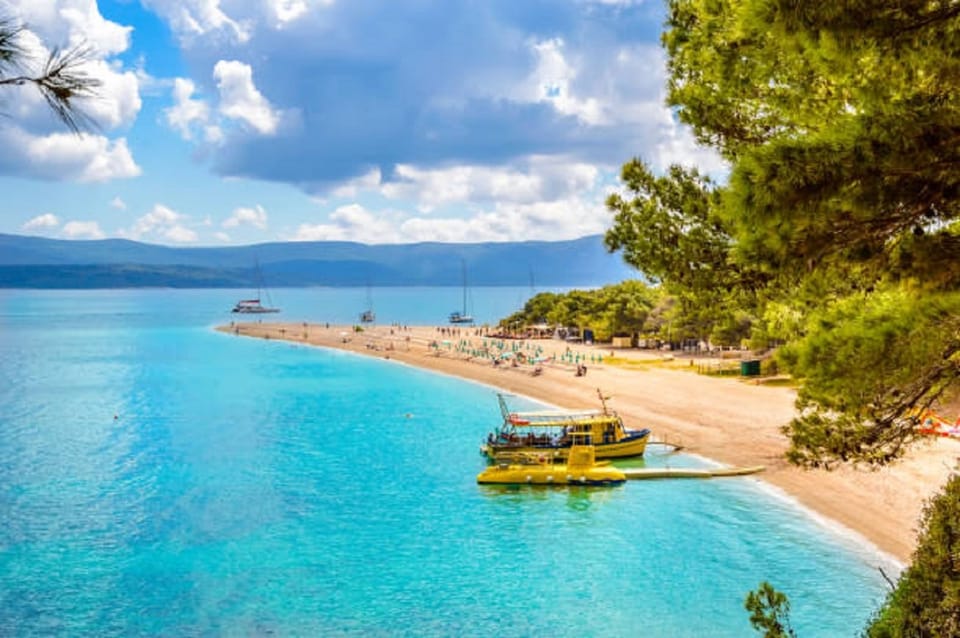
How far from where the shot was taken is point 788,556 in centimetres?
2066

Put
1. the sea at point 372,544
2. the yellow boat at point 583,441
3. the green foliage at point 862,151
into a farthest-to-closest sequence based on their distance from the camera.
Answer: the yellow boat at point 583,441 < the sea at point 372,544 < the green foliage at point 862,151

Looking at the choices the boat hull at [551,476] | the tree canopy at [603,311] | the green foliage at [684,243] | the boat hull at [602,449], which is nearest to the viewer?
the green foliage at [684,243]

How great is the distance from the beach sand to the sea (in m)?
1.29

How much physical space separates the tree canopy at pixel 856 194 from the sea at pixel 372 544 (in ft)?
35.0

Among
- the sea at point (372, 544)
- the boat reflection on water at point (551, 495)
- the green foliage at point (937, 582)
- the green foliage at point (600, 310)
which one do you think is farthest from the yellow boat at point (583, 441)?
the green foliage at point (600, 310)

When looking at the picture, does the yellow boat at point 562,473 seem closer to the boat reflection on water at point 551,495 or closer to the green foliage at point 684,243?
the boat reflection on water at point 551,495

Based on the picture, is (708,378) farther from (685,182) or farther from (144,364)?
(144,364)

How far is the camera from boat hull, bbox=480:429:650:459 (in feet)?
101

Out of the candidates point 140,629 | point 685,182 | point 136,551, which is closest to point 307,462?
point 136,551

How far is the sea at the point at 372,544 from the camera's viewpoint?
697 inches

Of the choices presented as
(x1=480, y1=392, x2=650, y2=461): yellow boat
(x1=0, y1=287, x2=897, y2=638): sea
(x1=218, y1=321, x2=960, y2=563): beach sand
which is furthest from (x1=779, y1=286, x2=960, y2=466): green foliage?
(x1=480, y1=392, x2=650, y2=461): yellow boat

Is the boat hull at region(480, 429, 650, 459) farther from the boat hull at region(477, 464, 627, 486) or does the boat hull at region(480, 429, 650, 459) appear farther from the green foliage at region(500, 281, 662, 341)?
the green foliage at region(500, 281, 662, 341)

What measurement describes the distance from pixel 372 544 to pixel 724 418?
20.9m

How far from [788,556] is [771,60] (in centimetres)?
1557
